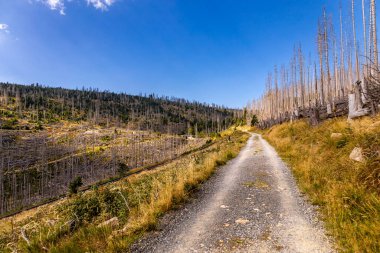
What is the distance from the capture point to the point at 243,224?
538 centimetres

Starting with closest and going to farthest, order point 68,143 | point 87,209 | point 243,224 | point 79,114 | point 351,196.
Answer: point 351,196, point 243,224, point 87,209, point 68,143, point 79,114

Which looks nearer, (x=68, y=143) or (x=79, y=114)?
(x=68, y=143)

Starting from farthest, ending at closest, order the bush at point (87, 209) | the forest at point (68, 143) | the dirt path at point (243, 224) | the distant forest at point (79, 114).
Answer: the distant forest at point (79, 114)
the forest at point (68, 143)
the bush at point (87, 209)
the dirt path at point (243, 224)

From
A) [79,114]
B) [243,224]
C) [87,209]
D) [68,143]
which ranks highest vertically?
[79,114]

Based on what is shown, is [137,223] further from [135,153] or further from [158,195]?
[135,153]

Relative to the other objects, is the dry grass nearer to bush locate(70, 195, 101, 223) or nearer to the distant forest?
bush locate(70, 195, 101, 223)

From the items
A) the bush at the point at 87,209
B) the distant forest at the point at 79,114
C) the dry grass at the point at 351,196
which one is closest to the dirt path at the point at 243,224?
the dry grass at the point at 351,196

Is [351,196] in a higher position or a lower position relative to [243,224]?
higher

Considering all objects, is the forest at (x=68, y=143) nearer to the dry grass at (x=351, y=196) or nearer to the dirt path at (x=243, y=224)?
the dirt path at (x=243, y=224)

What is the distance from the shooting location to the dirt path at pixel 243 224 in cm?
439

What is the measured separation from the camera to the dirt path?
4.39 meters

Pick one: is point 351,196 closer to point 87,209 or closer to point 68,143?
point 87,209

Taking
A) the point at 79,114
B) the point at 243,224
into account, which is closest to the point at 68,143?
the point at 79,114

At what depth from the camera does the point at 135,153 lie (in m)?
95.8
